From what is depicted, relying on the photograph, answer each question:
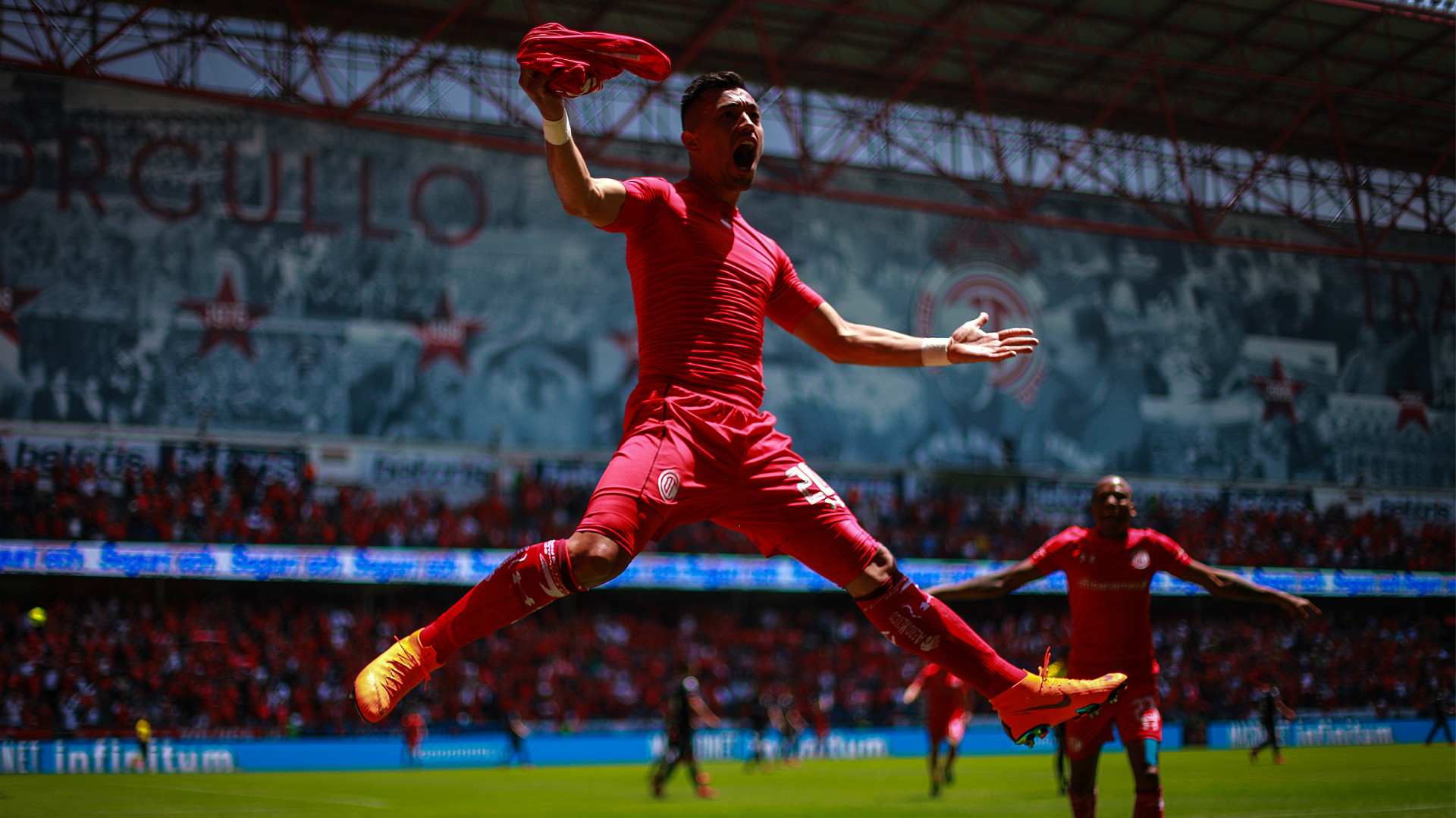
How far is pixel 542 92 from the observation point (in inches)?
155

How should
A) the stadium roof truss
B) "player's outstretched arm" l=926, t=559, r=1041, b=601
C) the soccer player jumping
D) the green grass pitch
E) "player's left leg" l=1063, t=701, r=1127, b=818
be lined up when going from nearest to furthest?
the soccer player jumping → "player's outstretched arm" l=926, t=559, r=1041, b=601 → "player's left leg" l=1063, t=701, r=1127, b=818 → the green grass pitch → the stadium roof truss

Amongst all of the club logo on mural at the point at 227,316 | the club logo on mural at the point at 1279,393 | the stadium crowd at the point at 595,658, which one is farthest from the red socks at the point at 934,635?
the club logo on mural at the point at 1279,393

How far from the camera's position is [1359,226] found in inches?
1018

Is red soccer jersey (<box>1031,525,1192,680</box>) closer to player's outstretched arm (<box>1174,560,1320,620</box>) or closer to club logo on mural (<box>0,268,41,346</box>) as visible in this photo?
player's outstretched arm (<box>1174,560,1320,620</box>)

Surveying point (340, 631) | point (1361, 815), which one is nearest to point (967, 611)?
point (340, 631)

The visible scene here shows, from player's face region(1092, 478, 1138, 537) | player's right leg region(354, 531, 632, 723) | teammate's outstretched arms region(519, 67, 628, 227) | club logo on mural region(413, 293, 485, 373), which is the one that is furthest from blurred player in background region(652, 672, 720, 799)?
club logo on mural region(413, 293, 485, 373)

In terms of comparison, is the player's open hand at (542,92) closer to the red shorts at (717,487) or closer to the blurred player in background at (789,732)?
the red shorts at (717,487)

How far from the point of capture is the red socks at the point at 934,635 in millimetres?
4387

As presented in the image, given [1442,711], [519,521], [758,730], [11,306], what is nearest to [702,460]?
[758,730]

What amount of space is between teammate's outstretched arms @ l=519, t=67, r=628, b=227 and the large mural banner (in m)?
24.0

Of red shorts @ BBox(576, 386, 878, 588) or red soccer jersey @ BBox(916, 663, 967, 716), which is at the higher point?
red shorts @ BBox(576, 386, 878, 588)

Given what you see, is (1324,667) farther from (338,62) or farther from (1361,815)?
(338,62)

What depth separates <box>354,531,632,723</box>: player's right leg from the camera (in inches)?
155

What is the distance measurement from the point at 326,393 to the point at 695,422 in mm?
29639
